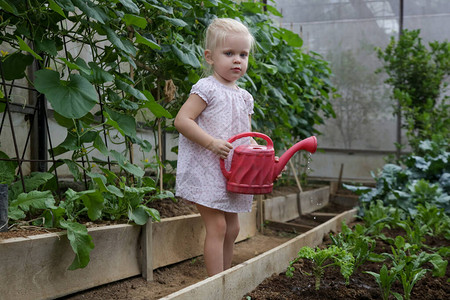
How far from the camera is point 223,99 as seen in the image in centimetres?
204

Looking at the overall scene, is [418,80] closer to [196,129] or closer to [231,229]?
[231,229]

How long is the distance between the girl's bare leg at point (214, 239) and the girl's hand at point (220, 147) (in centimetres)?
28

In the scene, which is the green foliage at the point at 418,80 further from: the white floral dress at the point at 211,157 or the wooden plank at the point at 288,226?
the white floral dress at the point at 211,157

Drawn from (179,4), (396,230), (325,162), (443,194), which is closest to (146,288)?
(179,4)

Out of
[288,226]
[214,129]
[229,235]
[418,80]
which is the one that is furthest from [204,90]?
[418,80]

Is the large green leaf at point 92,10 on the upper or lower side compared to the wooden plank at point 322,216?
upper

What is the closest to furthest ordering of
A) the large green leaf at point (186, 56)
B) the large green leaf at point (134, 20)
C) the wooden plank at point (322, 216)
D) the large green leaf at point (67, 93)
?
the large green leaf at point (67, 93), the large green leaf at point (134, 20), the large green leaf at point (186, 56), the wooden plank at point (322, 216)

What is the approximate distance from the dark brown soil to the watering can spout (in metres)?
0.44

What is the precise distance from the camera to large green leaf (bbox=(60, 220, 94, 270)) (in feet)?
5.35

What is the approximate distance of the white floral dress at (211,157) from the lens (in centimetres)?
199

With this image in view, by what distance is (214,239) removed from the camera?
2.00 meters

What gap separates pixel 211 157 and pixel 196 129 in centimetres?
15

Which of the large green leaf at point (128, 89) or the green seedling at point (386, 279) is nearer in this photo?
the green seedling at point (386, 279)

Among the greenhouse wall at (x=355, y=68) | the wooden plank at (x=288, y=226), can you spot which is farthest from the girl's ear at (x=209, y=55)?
the greenhouse wall at (x=355, y=68)
